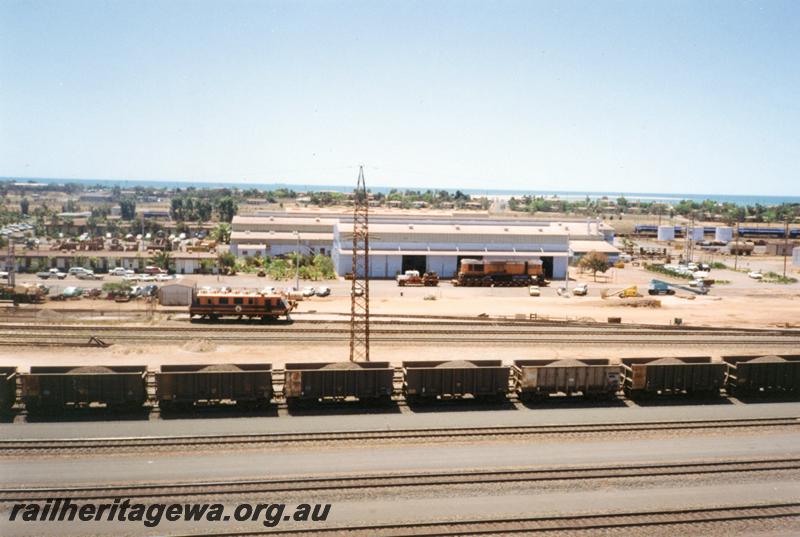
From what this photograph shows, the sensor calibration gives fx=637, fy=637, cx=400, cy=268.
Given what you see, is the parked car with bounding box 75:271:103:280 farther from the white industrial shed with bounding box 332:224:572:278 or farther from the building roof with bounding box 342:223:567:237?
the building roof with bounding box 342:223:567:237

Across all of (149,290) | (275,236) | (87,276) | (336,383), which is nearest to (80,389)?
(336,383)

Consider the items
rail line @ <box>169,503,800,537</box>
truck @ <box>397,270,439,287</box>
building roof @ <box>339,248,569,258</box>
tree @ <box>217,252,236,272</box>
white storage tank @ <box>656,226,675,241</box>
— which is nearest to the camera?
rail line @ <box>169,503,800,537</box>

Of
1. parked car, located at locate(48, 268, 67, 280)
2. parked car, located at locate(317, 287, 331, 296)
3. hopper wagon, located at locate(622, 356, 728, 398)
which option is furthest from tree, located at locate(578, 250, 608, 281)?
parked car, located at locate(48, 268, 67, 280)

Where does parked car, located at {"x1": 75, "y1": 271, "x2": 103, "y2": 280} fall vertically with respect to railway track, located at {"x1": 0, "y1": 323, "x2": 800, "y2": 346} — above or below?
below

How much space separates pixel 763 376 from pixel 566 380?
10.3m

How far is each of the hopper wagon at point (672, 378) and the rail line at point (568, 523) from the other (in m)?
10.6

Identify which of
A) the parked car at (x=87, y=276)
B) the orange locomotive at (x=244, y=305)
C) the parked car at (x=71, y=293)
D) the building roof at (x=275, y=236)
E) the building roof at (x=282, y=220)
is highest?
the building roof at (x=282, y=220)

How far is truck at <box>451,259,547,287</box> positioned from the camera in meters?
74.1

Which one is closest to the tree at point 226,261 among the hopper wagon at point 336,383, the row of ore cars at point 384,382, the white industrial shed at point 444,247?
the white industrial shed at point 444,247

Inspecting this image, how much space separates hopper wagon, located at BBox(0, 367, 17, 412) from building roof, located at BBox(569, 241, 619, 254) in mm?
80056

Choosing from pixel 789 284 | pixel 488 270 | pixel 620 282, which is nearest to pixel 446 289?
pixel 488 270

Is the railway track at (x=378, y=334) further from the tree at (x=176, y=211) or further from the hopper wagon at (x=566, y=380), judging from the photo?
the tree at (x=176, y=211)

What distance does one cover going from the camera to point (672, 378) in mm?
30188

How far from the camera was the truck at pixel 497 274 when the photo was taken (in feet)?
243
